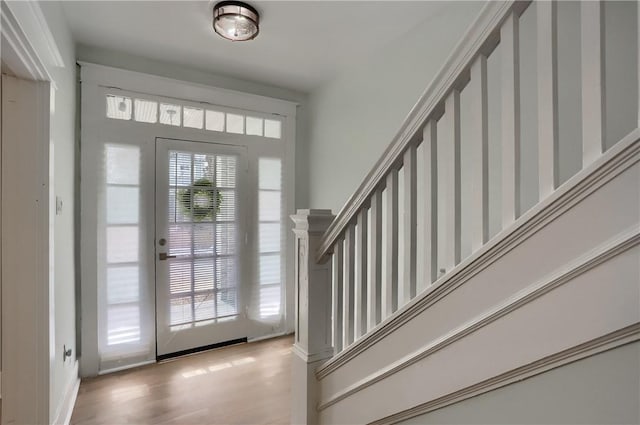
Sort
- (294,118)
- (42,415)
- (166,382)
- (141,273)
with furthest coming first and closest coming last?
(294,118) → (141,273) → (166,382) → (42,415)

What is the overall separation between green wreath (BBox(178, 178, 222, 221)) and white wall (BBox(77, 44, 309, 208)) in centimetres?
87

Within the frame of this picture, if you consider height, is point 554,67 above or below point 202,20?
below

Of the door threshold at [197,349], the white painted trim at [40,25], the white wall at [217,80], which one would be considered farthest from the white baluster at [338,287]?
the white wall at [217,80]

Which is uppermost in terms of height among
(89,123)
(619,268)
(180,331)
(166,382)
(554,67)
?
(89,123)

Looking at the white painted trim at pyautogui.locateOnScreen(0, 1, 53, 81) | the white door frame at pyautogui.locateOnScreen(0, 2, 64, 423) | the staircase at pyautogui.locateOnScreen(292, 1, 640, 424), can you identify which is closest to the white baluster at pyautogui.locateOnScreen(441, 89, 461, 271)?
the staircase at pyautogui.locateOnScreen(292, 1, 640, 424)

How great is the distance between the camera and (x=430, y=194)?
970 mm

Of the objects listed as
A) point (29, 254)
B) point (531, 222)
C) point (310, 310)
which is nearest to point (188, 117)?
point (29, 254)

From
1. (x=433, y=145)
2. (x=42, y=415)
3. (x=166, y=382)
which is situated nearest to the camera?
(x=433, y=145)

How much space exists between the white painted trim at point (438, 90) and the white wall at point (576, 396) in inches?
26.5

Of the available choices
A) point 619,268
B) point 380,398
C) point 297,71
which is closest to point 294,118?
point 297,71

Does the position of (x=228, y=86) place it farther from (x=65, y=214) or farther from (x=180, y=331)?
(x=180, y=331)

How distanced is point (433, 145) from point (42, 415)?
2.02m

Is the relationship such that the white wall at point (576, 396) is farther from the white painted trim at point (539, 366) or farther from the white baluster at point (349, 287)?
the white baluster at point (349, 287)

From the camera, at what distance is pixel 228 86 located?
3.18 m
